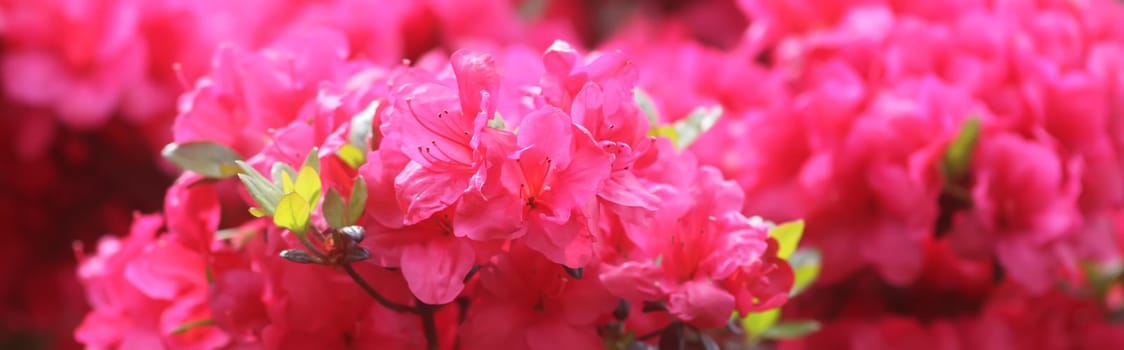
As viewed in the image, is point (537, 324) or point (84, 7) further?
point (84, 7)

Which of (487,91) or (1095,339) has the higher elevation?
(487,91)

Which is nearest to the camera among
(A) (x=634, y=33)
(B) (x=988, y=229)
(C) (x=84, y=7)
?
(B) (x=988, y=229)

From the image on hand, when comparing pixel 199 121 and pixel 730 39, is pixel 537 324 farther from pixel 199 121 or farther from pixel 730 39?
pixel 730 39

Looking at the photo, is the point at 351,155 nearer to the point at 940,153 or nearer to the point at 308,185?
the point at 308,185

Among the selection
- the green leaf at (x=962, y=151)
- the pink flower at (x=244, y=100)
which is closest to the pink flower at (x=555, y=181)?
the pink flower at (x=244, y=100)

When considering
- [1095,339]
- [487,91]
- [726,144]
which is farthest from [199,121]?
[1095,339]

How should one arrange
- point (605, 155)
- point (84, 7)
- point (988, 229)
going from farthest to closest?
point (84, 7) < point (988, 229) < point (605, 155)
